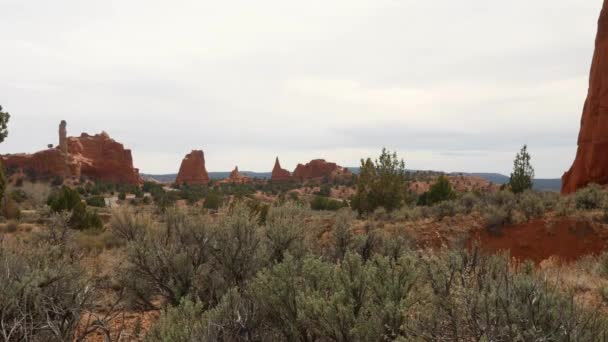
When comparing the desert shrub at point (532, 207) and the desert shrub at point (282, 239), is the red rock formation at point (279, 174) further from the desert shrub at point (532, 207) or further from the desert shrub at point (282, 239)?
the desert shrub at point (282, 239)

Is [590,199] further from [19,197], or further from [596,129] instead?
[19,197]

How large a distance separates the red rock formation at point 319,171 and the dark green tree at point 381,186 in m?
74.4

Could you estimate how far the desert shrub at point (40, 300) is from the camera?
4188 mm

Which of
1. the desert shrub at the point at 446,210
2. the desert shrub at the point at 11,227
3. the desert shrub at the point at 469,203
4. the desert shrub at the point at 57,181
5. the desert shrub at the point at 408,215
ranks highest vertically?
the desert shrub at the point at 57,181

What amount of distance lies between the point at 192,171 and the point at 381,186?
289 feet

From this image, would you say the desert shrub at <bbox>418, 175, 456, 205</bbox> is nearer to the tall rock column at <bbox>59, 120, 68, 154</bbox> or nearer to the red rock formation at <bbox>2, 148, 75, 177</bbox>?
the red rock formation at <bbox>2, 148, 75, 177</bbox>

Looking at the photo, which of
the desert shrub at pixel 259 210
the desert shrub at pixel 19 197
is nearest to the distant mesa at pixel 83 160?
the desert shrub at pixel 19 197

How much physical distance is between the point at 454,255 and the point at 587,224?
1600 cm

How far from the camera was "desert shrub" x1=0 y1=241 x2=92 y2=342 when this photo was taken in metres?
4.19

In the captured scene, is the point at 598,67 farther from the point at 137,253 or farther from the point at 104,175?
the point at 104,175

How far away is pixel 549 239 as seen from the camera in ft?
56.5

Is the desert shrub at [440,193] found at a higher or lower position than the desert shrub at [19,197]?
higher

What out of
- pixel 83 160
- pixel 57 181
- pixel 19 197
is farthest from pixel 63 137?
pixel 19 197

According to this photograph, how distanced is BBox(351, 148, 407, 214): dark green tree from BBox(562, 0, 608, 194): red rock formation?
12304 millimetres
